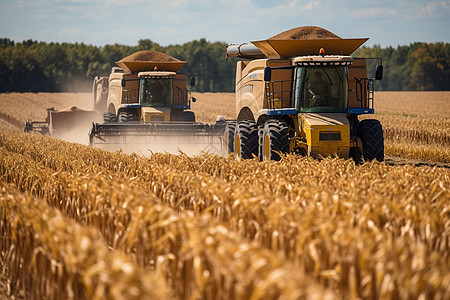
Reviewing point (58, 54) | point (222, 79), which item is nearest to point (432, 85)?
point (222, 79)

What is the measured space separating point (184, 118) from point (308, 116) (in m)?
9.37

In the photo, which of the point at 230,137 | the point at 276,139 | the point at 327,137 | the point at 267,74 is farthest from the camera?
the point at 230,137

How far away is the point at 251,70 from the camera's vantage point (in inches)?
457

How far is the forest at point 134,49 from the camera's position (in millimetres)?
77562

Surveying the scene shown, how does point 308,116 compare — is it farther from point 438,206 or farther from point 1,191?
point 1,191

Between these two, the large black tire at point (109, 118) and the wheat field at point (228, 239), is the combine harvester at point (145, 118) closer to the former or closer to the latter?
the large black tire at point (109, 118)

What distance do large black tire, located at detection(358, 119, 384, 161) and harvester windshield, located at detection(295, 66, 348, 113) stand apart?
0.64 metres

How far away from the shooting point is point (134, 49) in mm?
102188

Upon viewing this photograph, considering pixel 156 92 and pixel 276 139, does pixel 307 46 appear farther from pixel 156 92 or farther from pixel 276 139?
pixel 156 92

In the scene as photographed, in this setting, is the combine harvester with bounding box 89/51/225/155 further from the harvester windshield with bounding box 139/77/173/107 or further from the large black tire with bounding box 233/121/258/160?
the large black tire with bounding box 233/121/258/160

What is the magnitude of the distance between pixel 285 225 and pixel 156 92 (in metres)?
14.3

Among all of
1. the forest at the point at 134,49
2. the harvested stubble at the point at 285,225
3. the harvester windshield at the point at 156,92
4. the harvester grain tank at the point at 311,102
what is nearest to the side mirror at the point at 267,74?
the harvester grain tank at the point at 311,102

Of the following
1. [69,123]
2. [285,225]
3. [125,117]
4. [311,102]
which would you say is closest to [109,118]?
[125,117]

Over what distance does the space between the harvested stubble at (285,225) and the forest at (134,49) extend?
73.0 meters
